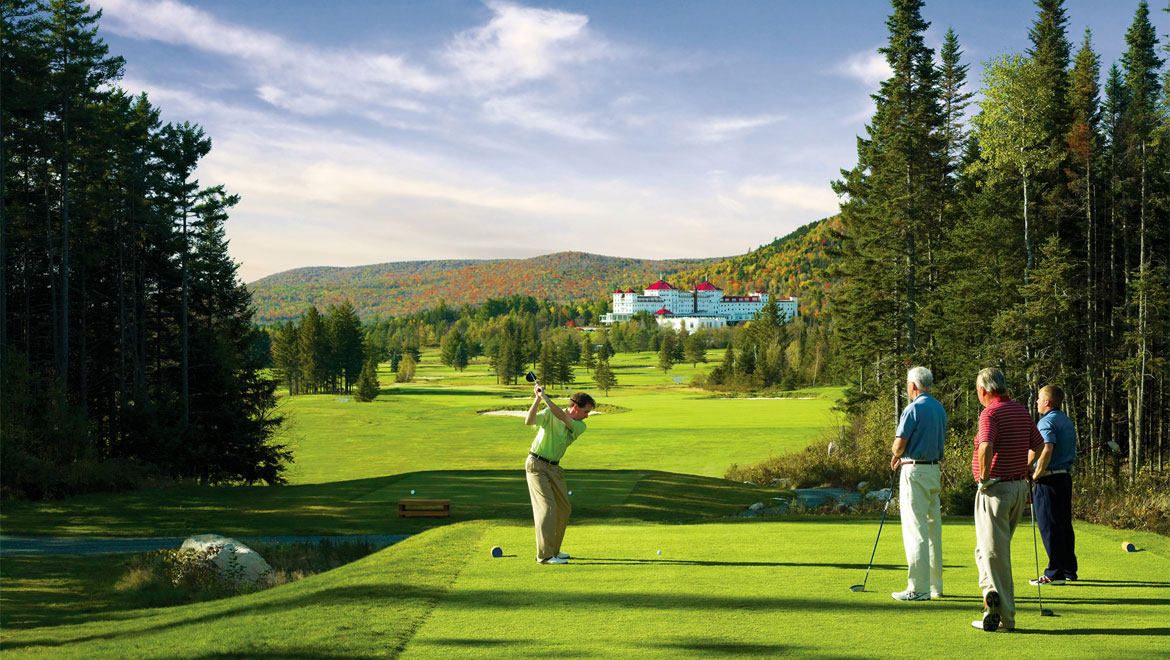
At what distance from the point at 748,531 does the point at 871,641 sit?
20.4ft

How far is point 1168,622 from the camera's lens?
19.9 feet

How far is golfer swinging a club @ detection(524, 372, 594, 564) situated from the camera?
351 inches

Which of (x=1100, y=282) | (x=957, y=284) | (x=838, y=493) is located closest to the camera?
(x=838, y=493)

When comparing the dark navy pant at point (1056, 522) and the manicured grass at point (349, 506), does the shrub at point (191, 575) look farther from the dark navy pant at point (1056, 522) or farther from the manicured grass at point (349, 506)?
the dark navy pant at point (1056, 522)

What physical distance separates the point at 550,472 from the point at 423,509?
36.9 ft

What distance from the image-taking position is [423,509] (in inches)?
761

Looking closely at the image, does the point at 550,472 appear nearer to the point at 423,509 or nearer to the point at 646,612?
the point at 646,612

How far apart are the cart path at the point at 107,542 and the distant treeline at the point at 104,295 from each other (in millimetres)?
5469

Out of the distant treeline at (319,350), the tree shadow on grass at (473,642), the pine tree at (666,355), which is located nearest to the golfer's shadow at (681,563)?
the tree shadow on grass at (473,642)

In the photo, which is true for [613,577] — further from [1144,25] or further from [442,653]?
[1144,25]

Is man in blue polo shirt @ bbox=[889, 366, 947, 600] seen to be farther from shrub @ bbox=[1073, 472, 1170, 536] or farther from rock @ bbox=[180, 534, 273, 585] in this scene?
rock @ bbox=[180, 534, 273, 585]

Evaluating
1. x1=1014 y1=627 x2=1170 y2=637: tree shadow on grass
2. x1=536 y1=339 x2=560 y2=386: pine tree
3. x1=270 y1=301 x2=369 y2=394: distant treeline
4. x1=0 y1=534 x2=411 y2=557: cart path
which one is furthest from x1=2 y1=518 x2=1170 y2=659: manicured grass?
x1=270 y1=301 x2=369 y2=394: distant treeline

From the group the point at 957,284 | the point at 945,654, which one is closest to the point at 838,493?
the point at 957,284

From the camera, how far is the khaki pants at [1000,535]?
605cm
